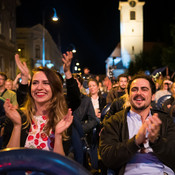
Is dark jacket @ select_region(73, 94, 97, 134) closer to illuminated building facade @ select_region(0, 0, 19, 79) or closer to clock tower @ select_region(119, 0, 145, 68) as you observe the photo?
illuminated building facade @ select_region(0, 0, 19, 79)

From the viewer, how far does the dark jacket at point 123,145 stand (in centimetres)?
236

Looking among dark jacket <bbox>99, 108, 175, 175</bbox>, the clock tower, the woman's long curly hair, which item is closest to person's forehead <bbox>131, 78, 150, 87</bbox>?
dark jacket <bbox>99, 108, 175, 175</bbox>

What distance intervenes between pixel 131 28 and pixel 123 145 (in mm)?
73059

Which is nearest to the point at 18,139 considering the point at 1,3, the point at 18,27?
the point at 1,3

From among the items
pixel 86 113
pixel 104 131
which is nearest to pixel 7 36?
pixel 86 113

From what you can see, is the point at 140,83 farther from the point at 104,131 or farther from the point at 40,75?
the point at 40,75

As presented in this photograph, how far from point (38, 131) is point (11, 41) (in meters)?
30.7

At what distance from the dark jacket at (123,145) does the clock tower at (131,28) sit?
70.6 m

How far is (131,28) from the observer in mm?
72188

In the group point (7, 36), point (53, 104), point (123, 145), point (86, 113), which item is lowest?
point (123, 145)

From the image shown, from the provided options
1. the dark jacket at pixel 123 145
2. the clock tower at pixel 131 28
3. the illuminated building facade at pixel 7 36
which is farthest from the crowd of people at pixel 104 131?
the clock tower at pixel 131 28

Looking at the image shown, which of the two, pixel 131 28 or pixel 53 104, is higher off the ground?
pixel 131 28

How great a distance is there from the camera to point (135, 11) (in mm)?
72188

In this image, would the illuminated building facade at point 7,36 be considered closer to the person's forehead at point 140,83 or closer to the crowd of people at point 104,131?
the crowd of people at point 104,131
